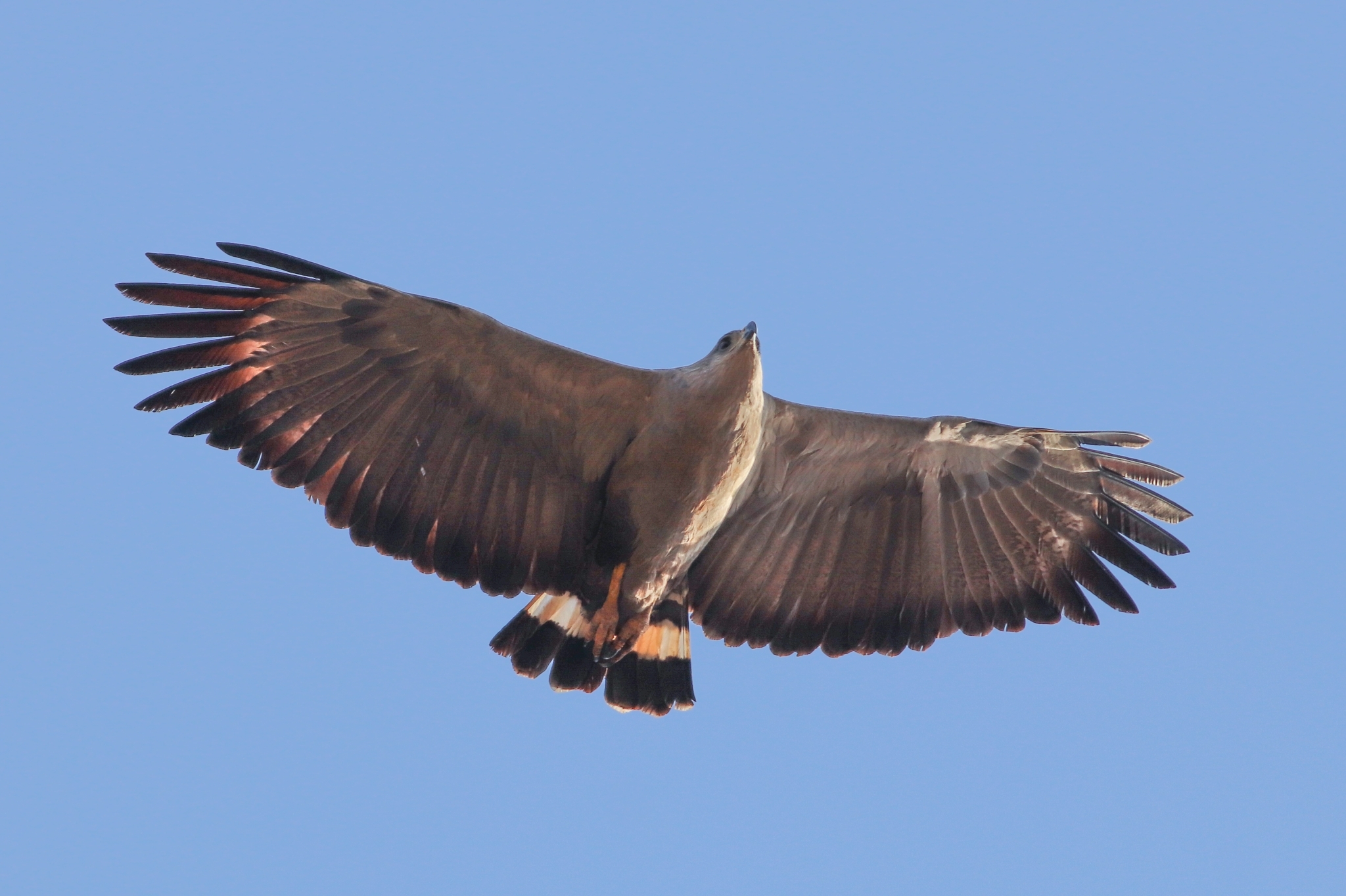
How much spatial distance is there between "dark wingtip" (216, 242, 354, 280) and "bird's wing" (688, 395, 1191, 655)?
298 cm

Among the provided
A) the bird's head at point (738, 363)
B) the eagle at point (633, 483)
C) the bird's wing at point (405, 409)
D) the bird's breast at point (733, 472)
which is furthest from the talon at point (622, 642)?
the bird's head at point (738, 363)

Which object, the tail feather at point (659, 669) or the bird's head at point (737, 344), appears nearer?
the bird's head at point (737, 344)

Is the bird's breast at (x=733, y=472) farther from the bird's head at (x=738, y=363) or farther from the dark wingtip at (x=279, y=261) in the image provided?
the dark wingtip at (x=279, y=261)

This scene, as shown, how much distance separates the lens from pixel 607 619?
9445 mm

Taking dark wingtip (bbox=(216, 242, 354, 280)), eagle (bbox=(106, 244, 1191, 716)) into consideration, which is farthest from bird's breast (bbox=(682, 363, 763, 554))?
dark wingtip (bbox=(216, 242, 354, 280))

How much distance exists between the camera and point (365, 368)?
352 inches

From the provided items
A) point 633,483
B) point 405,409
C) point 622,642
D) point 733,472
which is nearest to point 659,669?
point 622,642

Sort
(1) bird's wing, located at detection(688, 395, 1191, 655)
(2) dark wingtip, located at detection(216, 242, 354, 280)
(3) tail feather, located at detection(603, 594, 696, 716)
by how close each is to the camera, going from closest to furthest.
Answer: (2) dark wingtip, located at detection(216, 242, 354, 280)
(3) tail feather, located at detection(603, 594, 696, 716)
(1) bird's wing, located at detection(688, 395, 1191, 655)

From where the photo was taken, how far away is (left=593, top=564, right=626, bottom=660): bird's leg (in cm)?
941

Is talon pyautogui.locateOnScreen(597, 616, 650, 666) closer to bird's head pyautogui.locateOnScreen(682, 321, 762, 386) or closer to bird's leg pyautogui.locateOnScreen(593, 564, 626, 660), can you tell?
bird's leg pyautogui.locateOnScreen(593, 564, 626, 660)

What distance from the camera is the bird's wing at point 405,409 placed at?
337 inches

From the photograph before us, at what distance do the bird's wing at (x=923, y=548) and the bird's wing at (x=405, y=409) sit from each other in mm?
1134

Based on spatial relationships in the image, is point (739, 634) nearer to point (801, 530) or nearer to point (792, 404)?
point (801, 530)

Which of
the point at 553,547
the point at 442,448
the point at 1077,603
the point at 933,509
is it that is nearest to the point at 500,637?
the point at 553,547
